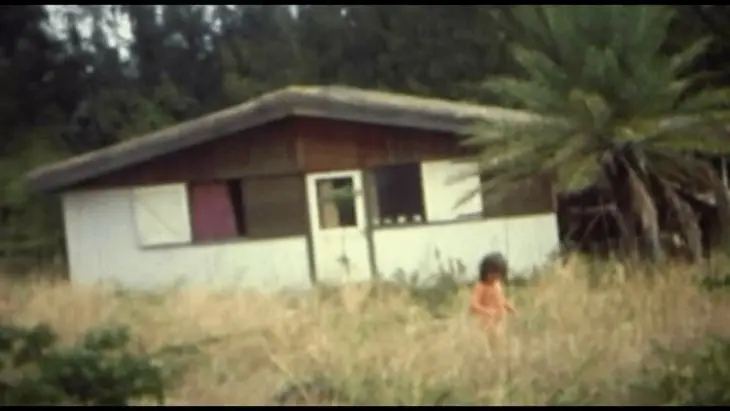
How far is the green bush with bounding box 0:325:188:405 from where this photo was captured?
2320mm

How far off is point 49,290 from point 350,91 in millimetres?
1218

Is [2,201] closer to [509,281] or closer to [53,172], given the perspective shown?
[53,172]

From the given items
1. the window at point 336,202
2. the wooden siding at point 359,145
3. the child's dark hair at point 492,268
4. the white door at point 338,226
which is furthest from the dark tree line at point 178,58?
the wooden siding at point 359,145

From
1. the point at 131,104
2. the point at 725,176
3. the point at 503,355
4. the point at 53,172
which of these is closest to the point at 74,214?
the point at 53,172

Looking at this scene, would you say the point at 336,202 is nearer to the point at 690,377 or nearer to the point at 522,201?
the point at 522,201

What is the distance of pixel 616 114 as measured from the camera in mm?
3516

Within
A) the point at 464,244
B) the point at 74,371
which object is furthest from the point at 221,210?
the point at 74,371

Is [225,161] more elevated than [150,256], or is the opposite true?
A: [225,161]

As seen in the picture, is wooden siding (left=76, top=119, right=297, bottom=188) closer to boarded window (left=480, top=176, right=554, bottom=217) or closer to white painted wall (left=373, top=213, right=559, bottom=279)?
white painted wall (left=373, top=213, right=559, bottom=279)

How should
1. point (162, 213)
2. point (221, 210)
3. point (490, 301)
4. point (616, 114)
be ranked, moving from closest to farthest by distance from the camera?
point (490, 301)
point (616, 114)
point (162, 213)
point (221, 210)

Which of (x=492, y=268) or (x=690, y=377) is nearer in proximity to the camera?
(x=690, y=377)

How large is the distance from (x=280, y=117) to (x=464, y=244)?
0.88m

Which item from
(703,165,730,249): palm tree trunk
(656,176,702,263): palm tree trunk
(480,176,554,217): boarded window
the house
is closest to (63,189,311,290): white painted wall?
the house

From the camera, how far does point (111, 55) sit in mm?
2586
